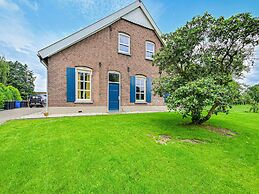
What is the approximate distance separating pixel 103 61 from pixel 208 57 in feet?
22.4

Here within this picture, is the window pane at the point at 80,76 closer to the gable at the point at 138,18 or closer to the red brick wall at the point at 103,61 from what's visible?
the red brick wall at the point at 103,61

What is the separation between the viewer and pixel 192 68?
759 centimetres

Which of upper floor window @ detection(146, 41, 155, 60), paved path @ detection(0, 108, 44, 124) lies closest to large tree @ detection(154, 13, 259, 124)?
upper floor window @ detection(146, 41, 155, 60)

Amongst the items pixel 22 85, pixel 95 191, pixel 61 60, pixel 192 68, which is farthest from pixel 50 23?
pixel 22 85

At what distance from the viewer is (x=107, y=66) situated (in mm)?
11680

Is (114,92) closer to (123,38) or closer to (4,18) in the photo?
(123,38)

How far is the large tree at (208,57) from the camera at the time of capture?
641 centimetres

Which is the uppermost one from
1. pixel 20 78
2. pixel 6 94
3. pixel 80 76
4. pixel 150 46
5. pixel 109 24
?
pixel 109 24

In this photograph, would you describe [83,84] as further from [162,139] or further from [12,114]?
[162,139]

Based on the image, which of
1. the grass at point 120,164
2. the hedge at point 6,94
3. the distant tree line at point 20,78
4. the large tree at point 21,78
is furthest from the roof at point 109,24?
the large tree at point 21,78

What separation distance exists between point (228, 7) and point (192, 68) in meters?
5.78

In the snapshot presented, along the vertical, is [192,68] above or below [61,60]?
below

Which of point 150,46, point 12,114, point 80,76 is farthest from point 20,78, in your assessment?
point 150,46

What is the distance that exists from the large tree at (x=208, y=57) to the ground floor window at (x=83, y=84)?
16.4ft
